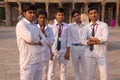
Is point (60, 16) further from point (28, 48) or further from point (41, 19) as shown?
point (28, 48)

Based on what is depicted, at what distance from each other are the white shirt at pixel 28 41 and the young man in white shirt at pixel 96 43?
134cm

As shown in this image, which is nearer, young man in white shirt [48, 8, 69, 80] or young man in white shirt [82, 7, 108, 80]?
young man in white shirt [82, 7, 108, 80]

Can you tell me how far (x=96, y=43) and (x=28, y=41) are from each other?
163 cm

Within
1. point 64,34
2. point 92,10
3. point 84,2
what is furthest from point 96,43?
point 84,2

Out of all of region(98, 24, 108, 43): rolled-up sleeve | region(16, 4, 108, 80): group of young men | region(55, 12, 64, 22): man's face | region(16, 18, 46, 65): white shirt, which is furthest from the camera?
region(55, 12, 64, 22): man's face

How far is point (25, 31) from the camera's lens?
5.24 m

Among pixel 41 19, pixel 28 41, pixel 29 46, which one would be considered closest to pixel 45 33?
pixel 41 19

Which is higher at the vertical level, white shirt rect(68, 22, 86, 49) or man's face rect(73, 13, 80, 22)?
man's face rect(73, 13, 80, 22)

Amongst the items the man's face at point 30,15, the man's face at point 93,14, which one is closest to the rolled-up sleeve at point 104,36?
the man's face at point 93,14

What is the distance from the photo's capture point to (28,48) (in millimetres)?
5391

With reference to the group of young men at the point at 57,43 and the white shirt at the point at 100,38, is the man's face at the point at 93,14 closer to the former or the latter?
the group of young men at the point at 57,43

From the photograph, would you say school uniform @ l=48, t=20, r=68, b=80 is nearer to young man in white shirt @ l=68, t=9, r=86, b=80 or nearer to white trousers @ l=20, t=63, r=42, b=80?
young man in white shirt @ l=68, t=9, r=86, b=80

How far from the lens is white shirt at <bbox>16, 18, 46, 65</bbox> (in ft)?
17.2

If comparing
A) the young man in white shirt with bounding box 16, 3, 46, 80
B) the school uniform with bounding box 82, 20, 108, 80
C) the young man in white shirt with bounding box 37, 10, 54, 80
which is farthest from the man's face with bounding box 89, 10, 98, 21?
the young man in white shirt with bounding box 16, 3, 46, 80
